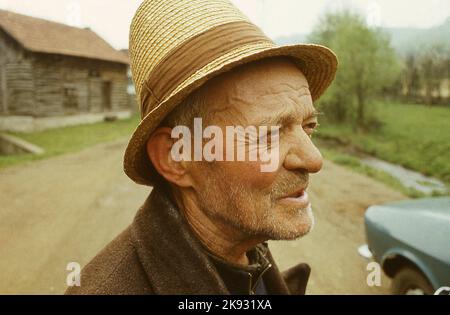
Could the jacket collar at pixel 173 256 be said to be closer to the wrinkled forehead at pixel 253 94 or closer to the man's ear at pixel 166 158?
the man's ear at pixel 166 158

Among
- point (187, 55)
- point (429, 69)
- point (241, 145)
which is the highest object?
point (429, 69)

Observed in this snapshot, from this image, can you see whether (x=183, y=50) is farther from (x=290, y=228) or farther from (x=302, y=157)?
(x=290, y=228)

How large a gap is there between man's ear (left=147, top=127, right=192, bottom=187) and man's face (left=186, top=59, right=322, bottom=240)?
14 centimetres

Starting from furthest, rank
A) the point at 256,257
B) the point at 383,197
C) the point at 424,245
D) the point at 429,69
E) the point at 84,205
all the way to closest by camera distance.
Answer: the point at 429,69 < the point at 383,197 < the point at 84,205 < the point at 424,245 < the point at 256,257

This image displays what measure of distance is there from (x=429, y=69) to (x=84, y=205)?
3279 cm

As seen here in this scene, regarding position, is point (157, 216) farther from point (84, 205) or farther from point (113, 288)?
point (84, 205)

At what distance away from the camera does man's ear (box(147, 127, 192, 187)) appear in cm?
142

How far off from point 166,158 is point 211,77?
0.39m

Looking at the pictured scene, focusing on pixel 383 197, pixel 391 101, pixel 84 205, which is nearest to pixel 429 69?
pixel 391 101

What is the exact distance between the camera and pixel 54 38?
18.2m

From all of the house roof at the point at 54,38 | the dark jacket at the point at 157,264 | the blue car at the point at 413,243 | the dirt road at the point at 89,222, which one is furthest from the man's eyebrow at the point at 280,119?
the house roof at the point at 54,38

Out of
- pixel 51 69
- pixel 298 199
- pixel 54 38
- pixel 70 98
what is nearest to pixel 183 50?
pixel 298 199
